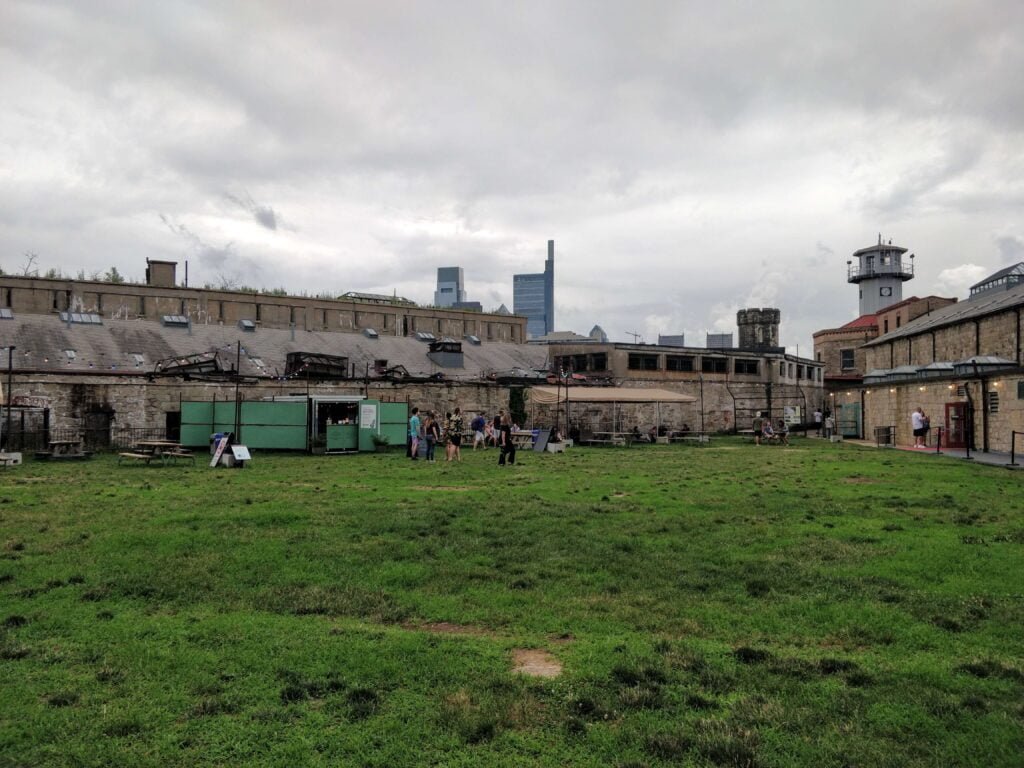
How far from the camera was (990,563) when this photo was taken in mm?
7781

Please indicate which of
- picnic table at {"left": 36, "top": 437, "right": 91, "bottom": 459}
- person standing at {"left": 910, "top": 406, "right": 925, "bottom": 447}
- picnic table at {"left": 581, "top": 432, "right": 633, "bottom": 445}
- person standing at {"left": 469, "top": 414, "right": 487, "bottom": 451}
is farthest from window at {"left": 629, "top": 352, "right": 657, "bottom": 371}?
picnic table at {"left": 36, "top": 437, "right": 91, "bottom": 459}

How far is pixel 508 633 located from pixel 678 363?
149 ft

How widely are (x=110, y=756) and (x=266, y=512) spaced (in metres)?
7.06

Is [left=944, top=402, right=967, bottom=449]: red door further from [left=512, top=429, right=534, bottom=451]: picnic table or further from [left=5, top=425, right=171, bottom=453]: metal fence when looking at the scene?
[left=5, top=425, right=171, bottom=453]: metal fence

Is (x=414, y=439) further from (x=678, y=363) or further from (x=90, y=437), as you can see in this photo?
(x=678, y=363)

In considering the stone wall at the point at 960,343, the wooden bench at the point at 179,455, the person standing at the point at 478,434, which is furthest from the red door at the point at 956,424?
the wooden bench at the point at 179,455

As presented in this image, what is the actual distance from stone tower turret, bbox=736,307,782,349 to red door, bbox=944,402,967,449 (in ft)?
170

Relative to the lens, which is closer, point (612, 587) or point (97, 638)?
point (97, 638)

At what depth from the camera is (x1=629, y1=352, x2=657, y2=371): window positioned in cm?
4712

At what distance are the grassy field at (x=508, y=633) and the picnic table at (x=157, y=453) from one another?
8705 millimetres

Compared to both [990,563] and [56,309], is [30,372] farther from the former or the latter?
[990,563]

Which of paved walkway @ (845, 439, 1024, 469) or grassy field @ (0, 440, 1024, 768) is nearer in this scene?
grassy field @ (0, 440, 1024, 768)

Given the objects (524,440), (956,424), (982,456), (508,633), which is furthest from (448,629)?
(956,424)

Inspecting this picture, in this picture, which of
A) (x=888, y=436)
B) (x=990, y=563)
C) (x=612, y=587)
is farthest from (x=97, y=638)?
(x=888, y=436)
